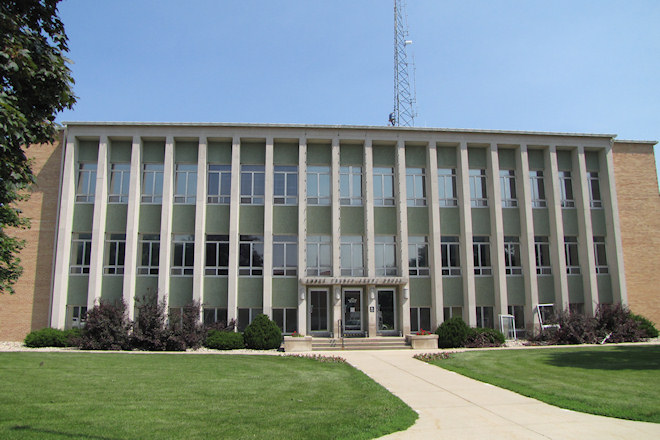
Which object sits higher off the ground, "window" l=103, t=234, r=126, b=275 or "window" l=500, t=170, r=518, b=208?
"window" l=500, t=170, r=518, b=208

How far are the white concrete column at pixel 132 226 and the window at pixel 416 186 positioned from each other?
1479 centimetres

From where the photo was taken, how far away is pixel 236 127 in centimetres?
2670

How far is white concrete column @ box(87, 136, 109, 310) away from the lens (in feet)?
82.2

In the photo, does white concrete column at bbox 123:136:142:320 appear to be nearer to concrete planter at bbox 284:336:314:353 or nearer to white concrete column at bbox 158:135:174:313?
white concrete column at bbox 158:135:174:313

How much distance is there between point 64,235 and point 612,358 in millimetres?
25395

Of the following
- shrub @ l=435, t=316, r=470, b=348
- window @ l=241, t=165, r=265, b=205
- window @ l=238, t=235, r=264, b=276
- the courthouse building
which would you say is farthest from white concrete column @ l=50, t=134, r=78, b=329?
shrub @ l=435, t=316, r=470, b=348

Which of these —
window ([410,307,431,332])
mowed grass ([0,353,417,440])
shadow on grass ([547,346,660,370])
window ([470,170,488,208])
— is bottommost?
shadow on grass ([547,346,660,370])

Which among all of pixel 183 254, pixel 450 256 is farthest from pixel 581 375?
pixel 183 254

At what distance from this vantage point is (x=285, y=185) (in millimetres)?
27266

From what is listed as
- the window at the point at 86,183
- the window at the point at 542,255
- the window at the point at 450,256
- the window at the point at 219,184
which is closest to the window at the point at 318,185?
the window at the point at 219,184

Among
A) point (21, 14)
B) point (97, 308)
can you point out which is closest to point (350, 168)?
point (97, 308)

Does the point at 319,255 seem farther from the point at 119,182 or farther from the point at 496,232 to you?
the point at 119,182

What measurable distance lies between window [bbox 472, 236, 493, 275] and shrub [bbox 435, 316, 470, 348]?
4.20 m

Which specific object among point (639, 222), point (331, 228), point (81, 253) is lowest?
point (81, 253)
